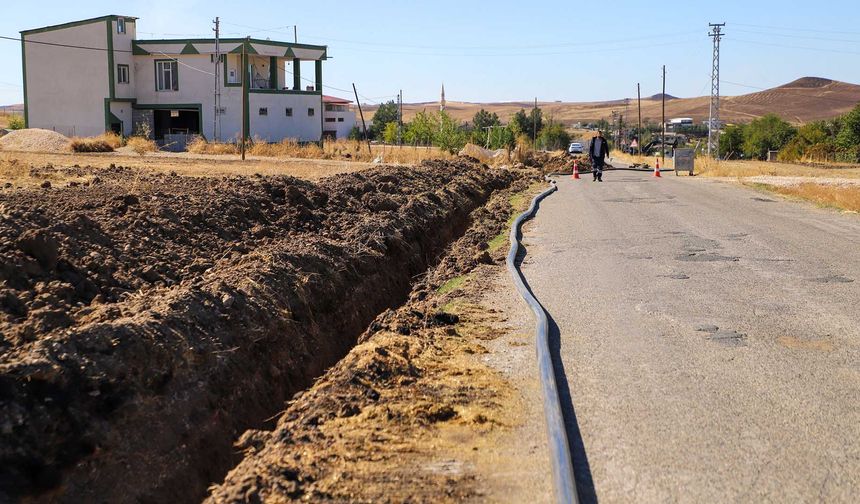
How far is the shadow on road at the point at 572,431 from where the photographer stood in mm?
4593

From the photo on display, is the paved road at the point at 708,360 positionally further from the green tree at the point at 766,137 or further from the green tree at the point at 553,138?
the green tree at the point at 553,138

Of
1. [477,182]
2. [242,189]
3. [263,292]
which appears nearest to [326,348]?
[263,292]

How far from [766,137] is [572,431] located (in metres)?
88.2

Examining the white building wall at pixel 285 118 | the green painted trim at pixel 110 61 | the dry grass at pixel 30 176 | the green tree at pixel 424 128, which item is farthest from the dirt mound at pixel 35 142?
the dry grass at pixel 30 176

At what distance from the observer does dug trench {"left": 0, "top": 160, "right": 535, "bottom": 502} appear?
5.71m

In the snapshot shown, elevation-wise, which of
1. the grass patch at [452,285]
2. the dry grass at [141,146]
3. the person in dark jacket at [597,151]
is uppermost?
the dry grass at [141,146]

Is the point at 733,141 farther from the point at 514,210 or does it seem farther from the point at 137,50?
the point at 514,210

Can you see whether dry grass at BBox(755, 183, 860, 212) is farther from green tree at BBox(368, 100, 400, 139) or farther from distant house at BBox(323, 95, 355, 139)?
green tree at BBox(368, 100, 400, 139)

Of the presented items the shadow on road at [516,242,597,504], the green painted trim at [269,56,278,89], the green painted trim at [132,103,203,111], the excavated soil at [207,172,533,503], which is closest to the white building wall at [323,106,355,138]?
the green painted trim at [269,56,278,89]

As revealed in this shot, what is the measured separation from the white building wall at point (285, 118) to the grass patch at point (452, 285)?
48.0m

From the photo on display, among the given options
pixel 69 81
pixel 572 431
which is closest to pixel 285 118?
pixel 69 81

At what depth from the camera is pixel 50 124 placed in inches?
2286

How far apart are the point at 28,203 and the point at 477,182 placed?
16392 mm

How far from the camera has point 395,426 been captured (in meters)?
5.55
